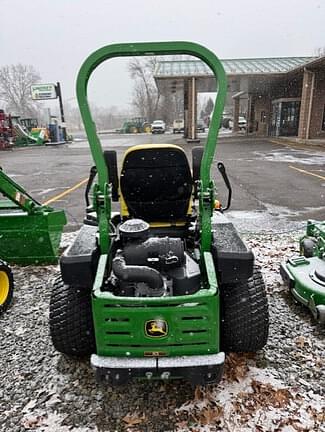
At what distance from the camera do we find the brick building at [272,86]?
19484 millimetres

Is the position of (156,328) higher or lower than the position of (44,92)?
lower

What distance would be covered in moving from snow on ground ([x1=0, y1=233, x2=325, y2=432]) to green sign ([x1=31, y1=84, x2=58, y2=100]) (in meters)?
30.6

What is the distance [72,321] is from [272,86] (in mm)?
27273

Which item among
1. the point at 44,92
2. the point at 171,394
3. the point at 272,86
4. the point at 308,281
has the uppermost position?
the point at 44,92

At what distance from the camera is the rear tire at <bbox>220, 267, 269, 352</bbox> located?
2330 millimetres

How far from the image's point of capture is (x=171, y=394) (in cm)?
222

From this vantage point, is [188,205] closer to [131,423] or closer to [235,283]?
[235,283]

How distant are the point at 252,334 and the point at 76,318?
44.7 inches

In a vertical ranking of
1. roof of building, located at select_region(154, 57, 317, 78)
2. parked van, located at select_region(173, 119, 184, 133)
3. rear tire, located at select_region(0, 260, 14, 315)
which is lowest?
parked van, located at select_region(173, 119, 184, 133)

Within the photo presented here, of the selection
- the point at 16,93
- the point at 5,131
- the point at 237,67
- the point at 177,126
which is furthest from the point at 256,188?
the point at 16,93

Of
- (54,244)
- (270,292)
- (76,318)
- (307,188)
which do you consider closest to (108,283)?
(76,318)

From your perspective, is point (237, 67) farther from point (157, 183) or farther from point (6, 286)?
point (6, 286)

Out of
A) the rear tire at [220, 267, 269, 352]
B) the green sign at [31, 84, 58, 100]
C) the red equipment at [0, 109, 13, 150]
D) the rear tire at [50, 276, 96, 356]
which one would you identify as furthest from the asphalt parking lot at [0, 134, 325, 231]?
the green sign at [31, 84, 58, 100]

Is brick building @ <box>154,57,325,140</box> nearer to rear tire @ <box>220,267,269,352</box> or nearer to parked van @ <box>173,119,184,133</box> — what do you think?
parked van @ <box>173,119,184,133</box>
